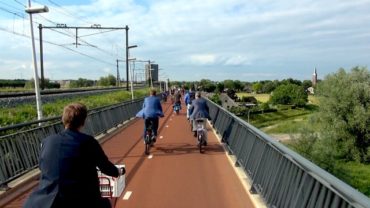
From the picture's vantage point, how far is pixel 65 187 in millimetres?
4270

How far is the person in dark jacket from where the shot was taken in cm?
427

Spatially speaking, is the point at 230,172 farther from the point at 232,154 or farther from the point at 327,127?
the point at 327,127

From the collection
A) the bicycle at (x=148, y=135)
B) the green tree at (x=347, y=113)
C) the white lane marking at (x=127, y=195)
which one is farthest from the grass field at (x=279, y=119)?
the white lane marking at (x=127, y=195)

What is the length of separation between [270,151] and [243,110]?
125722 mm

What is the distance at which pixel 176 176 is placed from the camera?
11.1 metres

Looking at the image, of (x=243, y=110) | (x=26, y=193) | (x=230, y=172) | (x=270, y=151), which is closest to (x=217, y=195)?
(x=270, y=151)

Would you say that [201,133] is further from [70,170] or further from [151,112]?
[70,170]

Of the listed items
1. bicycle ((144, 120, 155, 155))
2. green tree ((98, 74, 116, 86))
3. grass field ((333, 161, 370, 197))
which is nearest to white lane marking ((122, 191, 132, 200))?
bicycle ((144, 120, 155, 155))

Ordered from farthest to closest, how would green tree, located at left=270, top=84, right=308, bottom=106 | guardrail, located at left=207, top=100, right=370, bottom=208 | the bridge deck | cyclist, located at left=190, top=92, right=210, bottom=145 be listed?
green tree, located at left=270, top=84, right=308, bottom=106 < cyclist, located at left=190, top=92, right=210, bottom=145 < the bridge deck < guardrail, located at left=207, top=100, right=370, bottom=208

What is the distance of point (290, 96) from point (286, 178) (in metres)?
173

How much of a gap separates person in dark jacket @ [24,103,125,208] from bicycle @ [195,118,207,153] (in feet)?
34.2

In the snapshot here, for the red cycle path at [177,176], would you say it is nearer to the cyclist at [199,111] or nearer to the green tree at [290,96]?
the cyclist at [199,111]

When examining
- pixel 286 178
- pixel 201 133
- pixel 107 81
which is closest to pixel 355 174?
pixel 201 133

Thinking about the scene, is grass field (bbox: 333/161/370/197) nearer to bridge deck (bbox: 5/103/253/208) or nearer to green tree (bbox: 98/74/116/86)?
bridge deck (bbox: 5/103/253/208)
